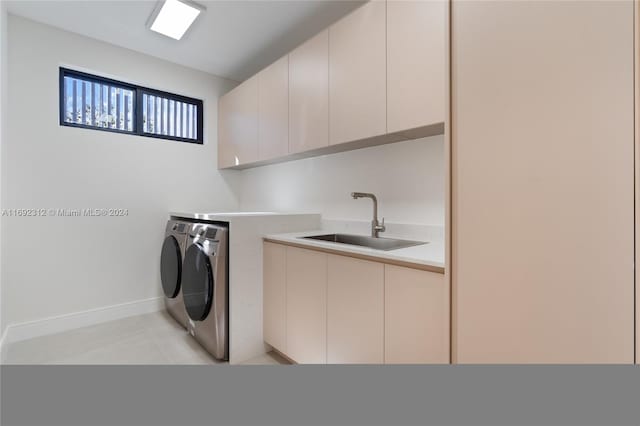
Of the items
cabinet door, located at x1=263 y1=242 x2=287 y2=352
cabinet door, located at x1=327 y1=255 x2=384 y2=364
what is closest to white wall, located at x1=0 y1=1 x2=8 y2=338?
cabinet door, located at x1=263 y1=242 x2=287 y2=352

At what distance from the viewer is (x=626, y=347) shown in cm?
54

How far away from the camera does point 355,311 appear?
1.40 m

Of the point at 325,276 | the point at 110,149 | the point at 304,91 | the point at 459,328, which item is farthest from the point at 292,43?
the point at 459,328

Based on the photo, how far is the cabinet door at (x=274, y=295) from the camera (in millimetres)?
1846

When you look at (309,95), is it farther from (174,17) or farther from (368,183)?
(174,17)

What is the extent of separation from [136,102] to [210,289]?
6.86 ft

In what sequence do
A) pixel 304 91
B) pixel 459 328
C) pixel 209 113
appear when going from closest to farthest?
pixel 459 328 < pixel 304 91 < pixel 209 113

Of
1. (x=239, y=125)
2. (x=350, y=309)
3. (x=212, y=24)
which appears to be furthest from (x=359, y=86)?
(x=239, y=125)

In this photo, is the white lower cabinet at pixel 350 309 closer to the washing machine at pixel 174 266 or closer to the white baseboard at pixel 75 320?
the washing machine at pixel 174 266

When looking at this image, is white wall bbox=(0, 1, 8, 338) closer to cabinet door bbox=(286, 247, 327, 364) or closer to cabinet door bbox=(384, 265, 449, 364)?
cabinet door bbox=(286, 247, 327, 364)

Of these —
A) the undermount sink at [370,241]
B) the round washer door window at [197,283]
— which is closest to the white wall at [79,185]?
the round washer door window at [197,283]

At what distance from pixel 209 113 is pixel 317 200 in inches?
66.4

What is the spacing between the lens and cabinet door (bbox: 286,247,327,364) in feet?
5.18

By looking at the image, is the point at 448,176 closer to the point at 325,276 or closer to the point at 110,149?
the point at 325,276
